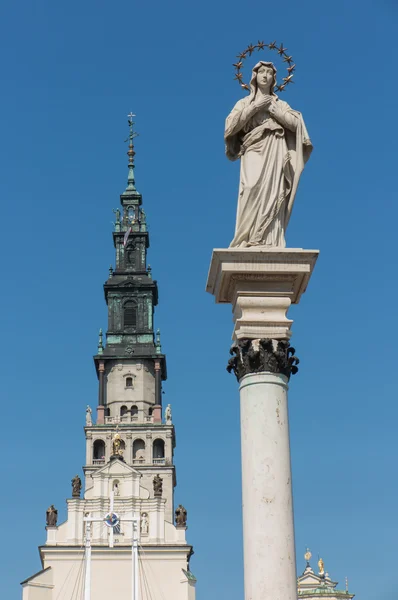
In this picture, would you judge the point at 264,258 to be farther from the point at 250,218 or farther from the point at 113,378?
the point at 113,378

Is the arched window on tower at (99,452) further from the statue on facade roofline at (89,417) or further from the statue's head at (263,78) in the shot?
the statue's head at (263,78)

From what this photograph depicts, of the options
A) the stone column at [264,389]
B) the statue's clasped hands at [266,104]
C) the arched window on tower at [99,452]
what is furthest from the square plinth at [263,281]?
the arched window on tower at [99,452]

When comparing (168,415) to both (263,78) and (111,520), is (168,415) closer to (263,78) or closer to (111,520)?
(111,520)

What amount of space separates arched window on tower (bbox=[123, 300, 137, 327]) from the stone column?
3302 inches

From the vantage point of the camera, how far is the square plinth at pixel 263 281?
11016 millimetres

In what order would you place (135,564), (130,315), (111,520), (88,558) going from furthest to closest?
(130,315) → (111,520) → (88,558) → (135,564)

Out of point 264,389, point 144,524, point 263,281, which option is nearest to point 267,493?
point 264,389

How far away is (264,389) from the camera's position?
1077 centimetres

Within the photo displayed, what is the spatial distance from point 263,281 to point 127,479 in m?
65.8

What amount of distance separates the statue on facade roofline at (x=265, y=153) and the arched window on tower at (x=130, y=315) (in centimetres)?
8363

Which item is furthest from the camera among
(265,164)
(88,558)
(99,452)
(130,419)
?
(130,419)

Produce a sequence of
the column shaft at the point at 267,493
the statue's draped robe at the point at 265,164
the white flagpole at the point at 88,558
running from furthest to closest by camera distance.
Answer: the white flagpole at the point at 88,558 → the statue's draped robe at the point at 265,164 → the column shaft at the point at 267,493

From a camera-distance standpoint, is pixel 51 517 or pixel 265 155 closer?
pixel 265 155

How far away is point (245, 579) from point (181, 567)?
61556 mm
